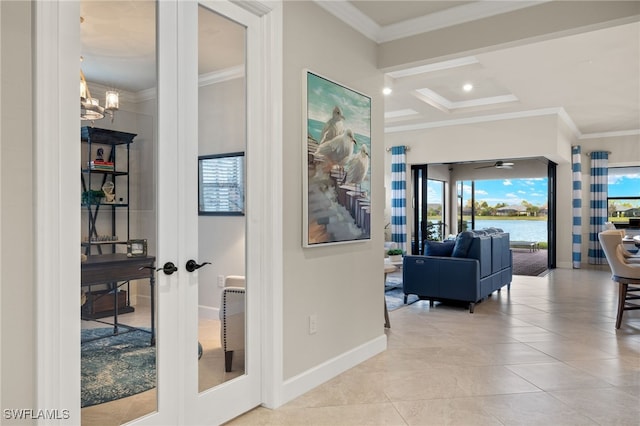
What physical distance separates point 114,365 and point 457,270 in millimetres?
4232

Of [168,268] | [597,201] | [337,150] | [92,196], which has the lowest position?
[168,268]

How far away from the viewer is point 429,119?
8.39 metres

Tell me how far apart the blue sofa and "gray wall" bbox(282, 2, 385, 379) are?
73.5 inches

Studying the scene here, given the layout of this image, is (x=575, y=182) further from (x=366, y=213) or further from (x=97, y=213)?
(x=97, y=213)

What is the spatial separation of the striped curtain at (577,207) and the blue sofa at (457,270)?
13.9ft

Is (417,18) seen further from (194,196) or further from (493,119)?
(493,119)

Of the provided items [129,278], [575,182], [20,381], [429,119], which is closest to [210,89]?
[129,278]

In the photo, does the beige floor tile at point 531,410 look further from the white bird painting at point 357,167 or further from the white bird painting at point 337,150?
the white bird painting at point 337,150

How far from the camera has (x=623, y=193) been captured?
1084 cm

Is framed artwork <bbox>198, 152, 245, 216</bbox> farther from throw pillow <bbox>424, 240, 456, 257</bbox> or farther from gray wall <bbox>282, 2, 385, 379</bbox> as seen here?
throw pillow <bbox>424, 240, 456, 257</bbox>

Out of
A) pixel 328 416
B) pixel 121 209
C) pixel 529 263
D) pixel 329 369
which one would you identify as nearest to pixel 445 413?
pixel 328 416

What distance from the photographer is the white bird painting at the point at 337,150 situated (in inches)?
122

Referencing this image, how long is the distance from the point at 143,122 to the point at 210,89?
0.46 m

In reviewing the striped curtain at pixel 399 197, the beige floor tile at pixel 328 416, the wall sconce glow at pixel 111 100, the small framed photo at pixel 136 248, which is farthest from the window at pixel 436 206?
the wall sconce glow at pixel 111 100
